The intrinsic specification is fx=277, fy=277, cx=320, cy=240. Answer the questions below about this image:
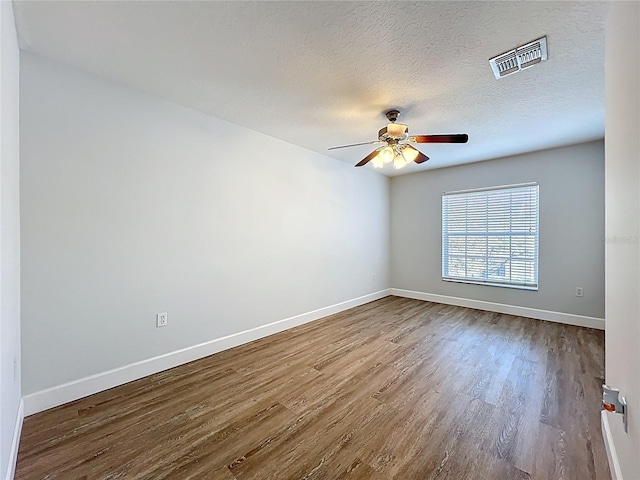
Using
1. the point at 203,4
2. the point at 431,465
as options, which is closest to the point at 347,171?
the point at 203,4

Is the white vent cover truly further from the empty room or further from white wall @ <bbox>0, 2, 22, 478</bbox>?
white wall @ <bbox>0, 2, 22, 478</bbox>

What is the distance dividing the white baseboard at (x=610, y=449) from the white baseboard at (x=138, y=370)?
3.00 metres

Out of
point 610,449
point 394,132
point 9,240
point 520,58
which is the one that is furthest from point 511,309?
point 9,240

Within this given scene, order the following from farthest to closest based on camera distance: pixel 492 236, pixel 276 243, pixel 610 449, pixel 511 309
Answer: pixel 492 236
pixel 511 309
pixel 276 243
pixel 610 449

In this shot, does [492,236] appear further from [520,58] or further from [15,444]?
[15,444]

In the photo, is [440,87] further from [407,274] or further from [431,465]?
[407,274]

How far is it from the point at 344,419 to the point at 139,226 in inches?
90.8

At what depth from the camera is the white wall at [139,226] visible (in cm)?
202

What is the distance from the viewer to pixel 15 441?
5.23 ft

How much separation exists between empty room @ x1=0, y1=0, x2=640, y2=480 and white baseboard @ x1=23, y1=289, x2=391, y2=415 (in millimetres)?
18

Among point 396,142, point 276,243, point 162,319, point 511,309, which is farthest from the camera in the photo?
point 511,309

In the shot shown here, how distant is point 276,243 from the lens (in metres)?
3.63

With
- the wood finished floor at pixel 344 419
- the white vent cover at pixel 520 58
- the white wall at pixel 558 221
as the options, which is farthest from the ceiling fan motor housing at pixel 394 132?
the white wall at pixel 558 221

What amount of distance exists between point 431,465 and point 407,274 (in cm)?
428
